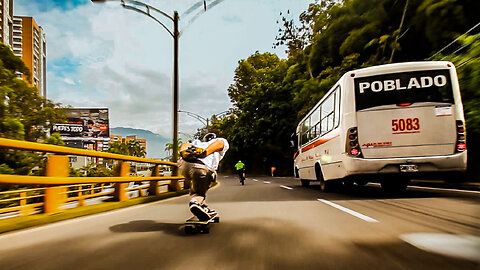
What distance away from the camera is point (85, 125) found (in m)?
72.1

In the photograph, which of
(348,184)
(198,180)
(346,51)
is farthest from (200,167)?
(346,51)

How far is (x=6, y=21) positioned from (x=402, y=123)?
82.9m

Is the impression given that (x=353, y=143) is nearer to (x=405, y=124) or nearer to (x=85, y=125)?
(x=405, y=124)

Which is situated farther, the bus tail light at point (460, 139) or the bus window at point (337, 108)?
the bus window at point (337, 108)

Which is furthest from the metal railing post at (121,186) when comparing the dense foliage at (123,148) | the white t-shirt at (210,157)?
the dense foliage at (123,148)

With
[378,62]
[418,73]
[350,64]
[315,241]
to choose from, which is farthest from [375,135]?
[350,64]

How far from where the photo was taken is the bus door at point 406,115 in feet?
30.3

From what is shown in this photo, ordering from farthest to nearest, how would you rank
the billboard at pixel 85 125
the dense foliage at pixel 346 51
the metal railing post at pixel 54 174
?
the billboard at pixel 85 125
the dense foliage at pixel 346 51
the metal railing post at pixel 54 174

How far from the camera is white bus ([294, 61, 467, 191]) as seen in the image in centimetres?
921

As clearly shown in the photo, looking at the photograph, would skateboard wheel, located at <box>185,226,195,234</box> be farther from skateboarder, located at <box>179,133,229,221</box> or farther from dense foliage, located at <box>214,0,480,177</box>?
dense foliage, located at <box>214,0,480,177</box>

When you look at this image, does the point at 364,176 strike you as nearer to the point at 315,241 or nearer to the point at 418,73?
the point at 418,73

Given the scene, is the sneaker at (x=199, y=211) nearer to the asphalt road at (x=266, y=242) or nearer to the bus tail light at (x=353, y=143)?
the asphalt road at (x=266, y=242)

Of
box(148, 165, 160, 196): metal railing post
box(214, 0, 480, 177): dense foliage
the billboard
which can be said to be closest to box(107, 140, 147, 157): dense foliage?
the billboard

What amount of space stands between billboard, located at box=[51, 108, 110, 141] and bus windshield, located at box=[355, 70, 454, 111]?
67434mm
